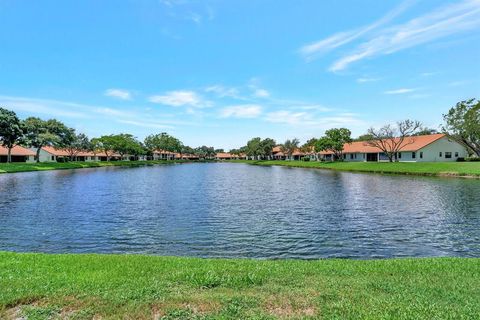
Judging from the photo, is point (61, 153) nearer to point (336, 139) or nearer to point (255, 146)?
point (255, 146)

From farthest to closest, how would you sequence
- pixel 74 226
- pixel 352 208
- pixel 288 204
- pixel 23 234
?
pixel 288 204
pixel 352 208
pixel 74 226
pixel 23 234

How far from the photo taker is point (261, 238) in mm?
15773

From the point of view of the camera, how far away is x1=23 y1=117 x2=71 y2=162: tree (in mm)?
81312

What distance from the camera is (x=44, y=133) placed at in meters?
85.8

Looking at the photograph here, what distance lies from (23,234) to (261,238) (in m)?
11.3

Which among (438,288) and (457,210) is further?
(457,210)

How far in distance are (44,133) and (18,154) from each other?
10.5 m

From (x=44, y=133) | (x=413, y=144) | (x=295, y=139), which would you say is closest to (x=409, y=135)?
(x=413, y=144)

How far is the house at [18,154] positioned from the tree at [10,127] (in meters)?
15.3

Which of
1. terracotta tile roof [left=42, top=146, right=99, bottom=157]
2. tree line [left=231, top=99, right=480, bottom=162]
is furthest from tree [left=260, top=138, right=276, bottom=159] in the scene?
terracotta tile roof [left=42, top=146, right=99, bottom=157]

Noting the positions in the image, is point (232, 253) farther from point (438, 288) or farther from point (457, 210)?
point (457, 210)

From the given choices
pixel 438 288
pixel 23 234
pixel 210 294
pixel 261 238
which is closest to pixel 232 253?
pixel 261 238

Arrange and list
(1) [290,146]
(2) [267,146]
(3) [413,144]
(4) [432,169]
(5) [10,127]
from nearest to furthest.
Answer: (4) [432,169], (5) [10,127], (3) [413,144], (1) [290,146], (2) [267,146]

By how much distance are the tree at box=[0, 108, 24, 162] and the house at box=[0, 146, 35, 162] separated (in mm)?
15309
